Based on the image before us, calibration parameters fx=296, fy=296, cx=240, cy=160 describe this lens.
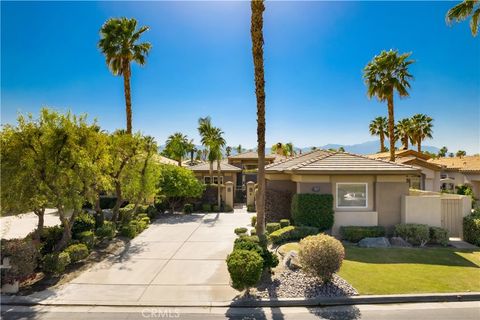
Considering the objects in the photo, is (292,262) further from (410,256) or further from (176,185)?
(176,185)

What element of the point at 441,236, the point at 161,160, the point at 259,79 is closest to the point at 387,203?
the point at 441,236

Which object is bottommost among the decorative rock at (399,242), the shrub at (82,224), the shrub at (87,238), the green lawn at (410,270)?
the green lawn at (410,270)

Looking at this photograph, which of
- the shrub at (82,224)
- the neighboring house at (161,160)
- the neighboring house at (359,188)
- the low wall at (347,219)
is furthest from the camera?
the neighboring house at (161,160)

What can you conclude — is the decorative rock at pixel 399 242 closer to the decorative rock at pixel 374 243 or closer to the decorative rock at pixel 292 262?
the decorative rock at pixel 374 243

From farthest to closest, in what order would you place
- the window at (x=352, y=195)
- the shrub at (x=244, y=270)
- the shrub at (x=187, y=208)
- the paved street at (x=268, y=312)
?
1. the shrub at (x=187, y=208)
2. the window at (x=352, y=195)
3. the shrub at (x=244, y=270)
4. the paved street at (x=268, y=312)

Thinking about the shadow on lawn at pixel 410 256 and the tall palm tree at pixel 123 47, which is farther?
the tall palm tree at pixel 123 47

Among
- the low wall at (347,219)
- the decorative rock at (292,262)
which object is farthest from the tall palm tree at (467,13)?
the decorative rock at (292,262)

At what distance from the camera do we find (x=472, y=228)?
15438 mm

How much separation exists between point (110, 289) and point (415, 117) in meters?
54.4

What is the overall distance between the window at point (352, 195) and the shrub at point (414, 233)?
2.17 metres

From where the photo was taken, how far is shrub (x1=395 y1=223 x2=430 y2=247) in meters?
15.2

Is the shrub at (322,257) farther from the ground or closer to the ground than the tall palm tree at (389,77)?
closer to the ground

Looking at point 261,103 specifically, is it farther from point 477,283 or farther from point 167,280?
point 477,283

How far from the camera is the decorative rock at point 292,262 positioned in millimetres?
11203
